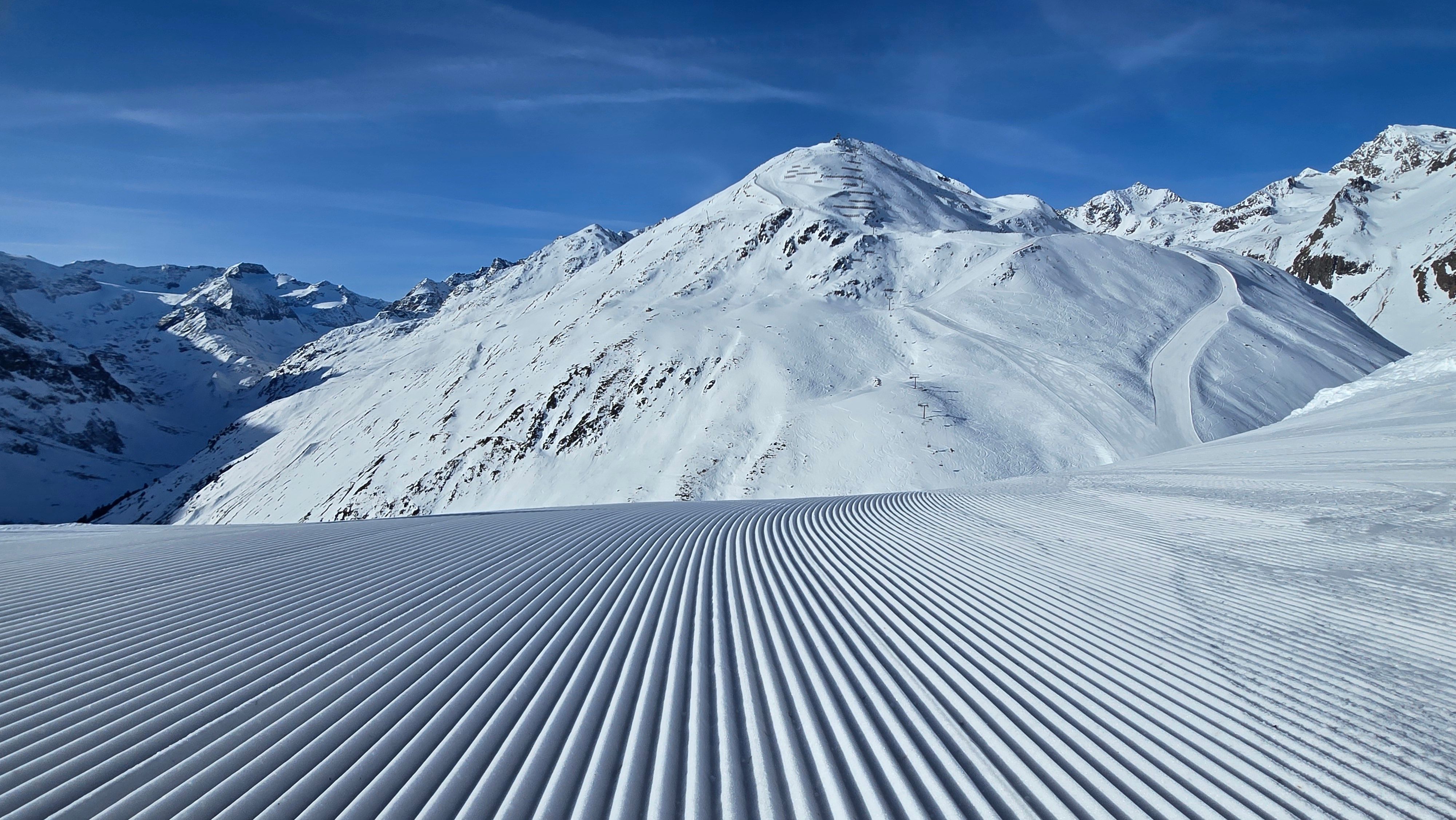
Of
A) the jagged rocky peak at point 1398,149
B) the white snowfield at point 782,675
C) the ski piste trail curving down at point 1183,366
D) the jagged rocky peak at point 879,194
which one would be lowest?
the white snowfield at point 782,675

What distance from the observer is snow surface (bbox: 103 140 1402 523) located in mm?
29984

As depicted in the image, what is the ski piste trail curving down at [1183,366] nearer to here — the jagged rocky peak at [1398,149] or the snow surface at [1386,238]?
the snow surface at [1386,238]

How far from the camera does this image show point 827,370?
126 ft

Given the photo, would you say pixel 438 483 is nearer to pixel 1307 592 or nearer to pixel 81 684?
pixel 81 684

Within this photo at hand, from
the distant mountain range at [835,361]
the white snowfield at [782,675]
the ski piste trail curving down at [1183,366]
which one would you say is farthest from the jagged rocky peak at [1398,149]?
the white snowfield at [782,675]

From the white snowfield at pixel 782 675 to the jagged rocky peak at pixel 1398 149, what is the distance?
688ft

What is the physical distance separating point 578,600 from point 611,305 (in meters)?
53.1

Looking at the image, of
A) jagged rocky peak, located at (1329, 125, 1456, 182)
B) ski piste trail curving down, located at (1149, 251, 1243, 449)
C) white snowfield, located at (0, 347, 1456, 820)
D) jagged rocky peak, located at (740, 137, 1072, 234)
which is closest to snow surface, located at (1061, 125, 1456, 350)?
jagged rocky peak, located at (1329, 125, 1456, 182)

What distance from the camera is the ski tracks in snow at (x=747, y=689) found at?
3.48 meters

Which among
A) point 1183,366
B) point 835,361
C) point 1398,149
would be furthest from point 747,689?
point 1398,149

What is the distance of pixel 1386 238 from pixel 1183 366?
348 feet

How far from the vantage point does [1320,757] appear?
3.70 meters

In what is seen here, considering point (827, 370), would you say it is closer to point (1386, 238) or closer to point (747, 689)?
point (747, 689)

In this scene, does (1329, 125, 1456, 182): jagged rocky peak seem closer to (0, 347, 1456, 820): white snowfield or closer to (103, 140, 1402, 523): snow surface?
(103, 140, 1402, 523): snow surface
